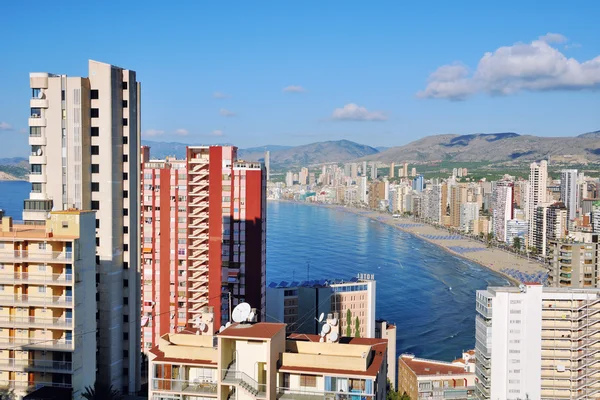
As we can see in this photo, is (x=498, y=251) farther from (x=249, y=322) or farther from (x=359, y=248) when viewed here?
(x=249, y=322)

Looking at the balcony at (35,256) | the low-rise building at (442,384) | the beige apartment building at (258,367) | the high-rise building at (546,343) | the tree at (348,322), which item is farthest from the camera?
the tree at (348,322)

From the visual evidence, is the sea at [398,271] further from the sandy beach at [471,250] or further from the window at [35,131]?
the window at [35,131]

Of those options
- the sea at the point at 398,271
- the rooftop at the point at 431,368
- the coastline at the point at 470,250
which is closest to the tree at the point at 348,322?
the sea at the point at 398,271

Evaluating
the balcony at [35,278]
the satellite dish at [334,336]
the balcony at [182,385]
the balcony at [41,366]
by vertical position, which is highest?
the balcony at [35,278]

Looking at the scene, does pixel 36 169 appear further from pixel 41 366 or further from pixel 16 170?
pixel 16 170

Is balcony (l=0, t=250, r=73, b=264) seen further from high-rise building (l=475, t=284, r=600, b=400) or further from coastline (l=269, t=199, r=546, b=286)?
coastline (l=269, t=199, r=546, b=286)

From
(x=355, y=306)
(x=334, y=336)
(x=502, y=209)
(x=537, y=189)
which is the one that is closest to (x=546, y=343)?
(x=334, y=336)

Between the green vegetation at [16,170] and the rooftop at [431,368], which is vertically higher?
the green vegetation at [16,170]
